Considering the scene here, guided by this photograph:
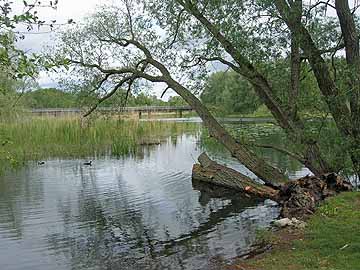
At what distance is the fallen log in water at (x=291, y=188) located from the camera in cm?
1064

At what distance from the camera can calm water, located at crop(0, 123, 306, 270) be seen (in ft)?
27.0

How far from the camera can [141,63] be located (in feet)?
46.9

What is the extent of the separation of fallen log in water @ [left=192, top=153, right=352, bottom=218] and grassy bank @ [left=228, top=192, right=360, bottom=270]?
812mm

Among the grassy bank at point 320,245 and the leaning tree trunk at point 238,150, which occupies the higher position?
the leaning tree trunk at point 238,150

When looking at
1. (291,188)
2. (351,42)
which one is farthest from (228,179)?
(351,42)

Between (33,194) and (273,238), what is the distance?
8332mm

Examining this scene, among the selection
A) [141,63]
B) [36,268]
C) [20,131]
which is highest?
[141,63]

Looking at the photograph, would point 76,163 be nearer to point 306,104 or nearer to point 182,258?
point 306,104

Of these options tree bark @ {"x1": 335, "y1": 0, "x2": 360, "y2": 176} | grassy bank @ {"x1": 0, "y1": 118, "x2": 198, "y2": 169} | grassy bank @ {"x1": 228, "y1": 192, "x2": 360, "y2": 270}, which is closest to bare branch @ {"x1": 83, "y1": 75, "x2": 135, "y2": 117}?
tree bark @ {"x1": 335, "y1": 0, "x2": 360, "y2": 176}

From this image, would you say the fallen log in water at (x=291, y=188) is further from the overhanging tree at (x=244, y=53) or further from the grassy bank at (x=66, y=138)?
the grassy bank at (x=66, y=138)

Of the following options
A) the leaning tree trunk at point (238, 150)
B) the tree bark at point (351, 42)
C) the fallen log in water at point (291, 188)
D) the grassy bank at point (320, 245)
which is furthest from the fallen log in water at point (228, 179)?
the grassy bank at point (320, 245)

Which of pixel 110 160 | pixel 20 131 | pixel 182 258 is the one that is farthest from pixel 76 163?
pixel 182 258

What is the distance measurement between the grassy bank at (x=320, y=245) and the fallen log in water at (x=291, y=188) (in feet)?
2.66

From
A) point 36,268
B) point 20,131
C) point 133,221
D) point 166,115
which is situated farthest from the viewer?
point 166,115
